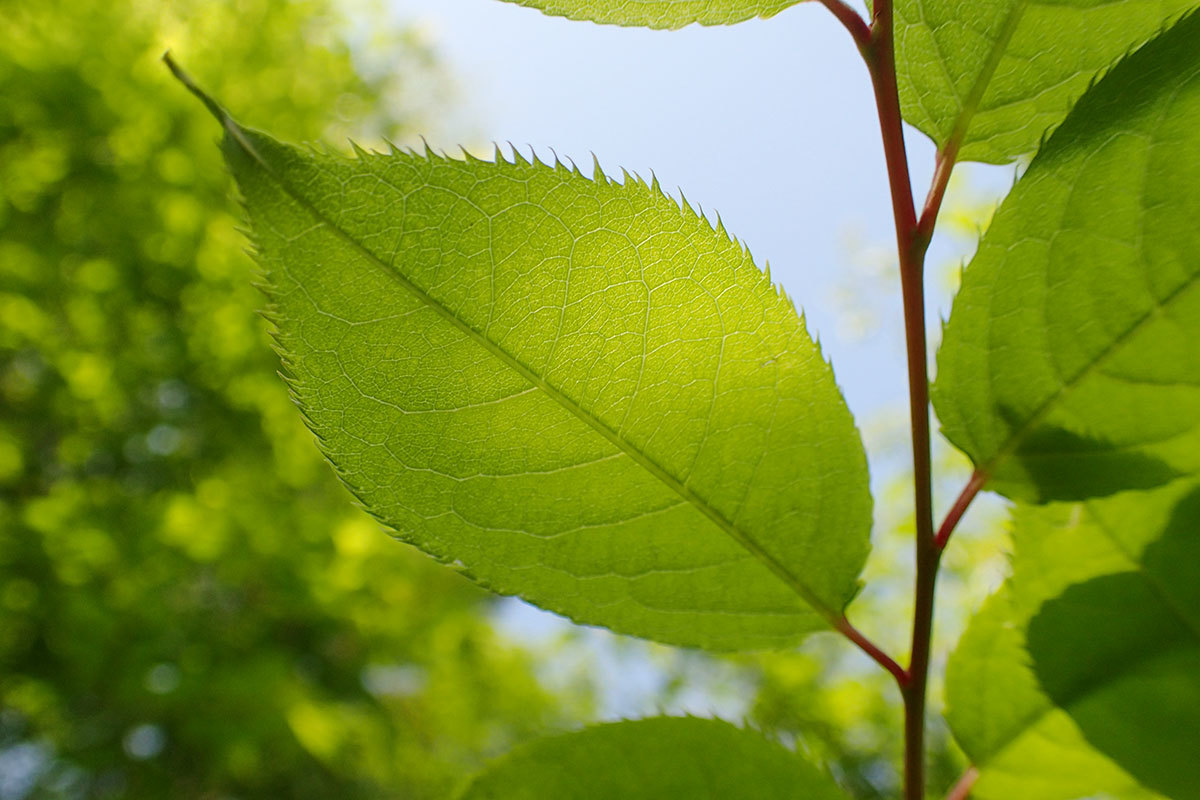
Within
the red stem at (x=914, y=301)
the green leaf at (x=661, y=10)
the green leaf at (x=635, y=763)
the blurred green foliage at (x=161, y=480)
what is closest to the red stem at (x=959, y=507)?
the red stem at (x=914, y=301)

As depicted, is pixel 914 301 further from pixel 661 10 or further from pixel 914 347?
pixel 661 10

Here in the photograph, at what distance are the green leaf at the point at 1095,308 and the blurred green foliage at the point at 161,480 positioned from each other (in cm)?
225

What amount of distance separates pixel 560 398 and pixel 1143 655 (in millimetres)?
284

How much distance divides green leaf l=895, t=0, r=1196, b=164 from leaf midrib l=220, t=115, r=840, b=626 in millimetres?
179

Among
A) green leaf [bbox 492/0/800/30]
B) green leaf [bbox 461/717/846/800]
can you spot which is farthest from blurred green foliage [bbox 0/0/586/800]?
green leaf [bbox 492/0/800/30]

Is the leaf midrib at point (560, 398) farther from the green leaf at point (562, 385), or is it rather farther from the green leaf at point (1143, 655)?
the green leaf at point (1143, 655)

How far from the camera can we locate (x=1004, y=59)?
32 cm

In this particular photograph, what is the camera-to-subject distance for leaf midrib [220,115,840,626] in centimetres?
28

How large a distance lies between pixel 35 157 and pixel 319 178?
13.5 ft

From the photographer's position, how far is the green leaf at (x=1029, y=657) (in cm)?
37

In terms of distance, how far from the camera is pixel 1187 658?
14.2 inches

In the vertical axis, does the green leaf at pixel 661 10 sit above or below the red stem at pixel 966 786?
above

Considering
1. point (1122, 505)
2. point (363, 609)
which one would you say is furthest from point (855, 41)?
point (363, 609)

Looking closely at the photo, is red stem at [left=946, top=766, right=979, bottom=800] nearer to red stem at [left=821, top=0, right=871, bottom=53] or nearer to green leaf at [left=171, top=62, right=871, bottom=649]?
green leaf at [left=171, top=62, right=871, bottom=649]
